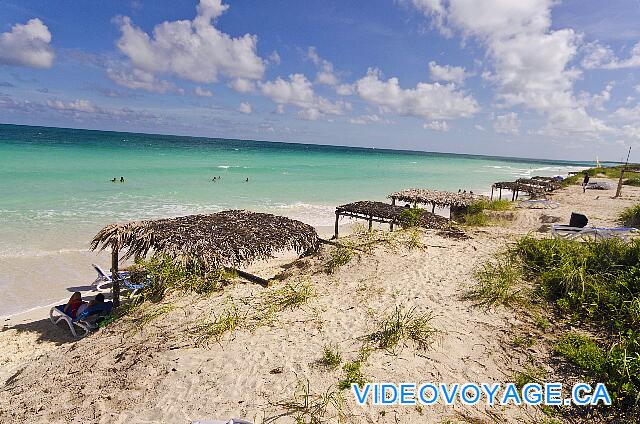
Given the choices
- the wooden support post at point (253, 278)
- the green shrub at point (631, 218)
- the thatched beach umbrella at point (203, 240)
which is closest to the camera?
the thatched beach umbrella at point (203, 240)

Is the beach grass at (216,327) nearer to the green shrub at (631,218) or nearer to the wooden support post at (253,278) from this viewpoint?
the wooden support post at (253,278)

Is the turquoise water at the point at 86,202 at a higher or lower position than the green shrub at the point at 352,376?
lower

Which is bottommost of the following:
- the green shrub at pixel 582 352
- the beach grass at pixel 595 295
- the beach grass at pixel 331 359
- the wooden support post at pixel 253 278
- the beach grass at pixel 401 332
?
the wooden support post at pixel 253 278

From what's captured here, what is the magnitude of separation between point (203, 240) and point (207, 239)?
3.9 inches

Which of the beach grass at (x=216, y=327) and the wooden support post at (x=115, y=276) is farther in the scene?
the wooden support post at (x=115, y=276)

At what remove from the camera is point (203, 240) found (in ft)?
23.6

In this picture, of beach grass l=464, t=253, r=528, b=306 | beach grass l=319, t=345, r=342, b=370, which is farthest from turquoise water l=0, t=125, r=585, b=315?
beach grass l=464, t=253, r=528, b=306

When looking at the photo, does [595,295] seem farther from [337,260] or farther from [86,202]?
[86,202]

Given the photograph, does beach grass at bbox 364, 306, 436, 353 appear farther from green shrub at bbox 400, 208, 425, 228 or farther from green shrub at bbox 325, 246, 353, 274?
green shrub at bbox 400, 208, 425, 228

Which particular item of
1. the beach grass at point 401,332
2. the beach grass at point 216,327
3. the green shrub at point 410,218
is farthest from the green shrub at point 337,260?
the green shrub at point 410,218

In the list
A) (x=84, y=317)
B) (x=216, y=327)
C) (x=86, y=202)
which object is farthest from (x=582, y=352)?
(x=86, y=202)

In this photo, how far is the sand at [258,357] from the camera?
4.04 meters

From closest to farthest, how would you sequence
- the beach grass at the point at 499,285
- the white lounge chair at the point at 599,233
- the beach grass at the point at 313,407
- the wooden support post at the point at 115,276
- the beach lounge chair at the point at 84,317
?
the beach grass at the point at 313,407
the beach grass at the point at 499,285
the beach lounge chair at the point at 84,317
the wooden support post at the point at 115,276
the white lounge chair at the point at 599,233

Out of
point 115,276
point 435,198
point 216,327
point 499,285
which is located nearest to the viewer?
point 216,327
